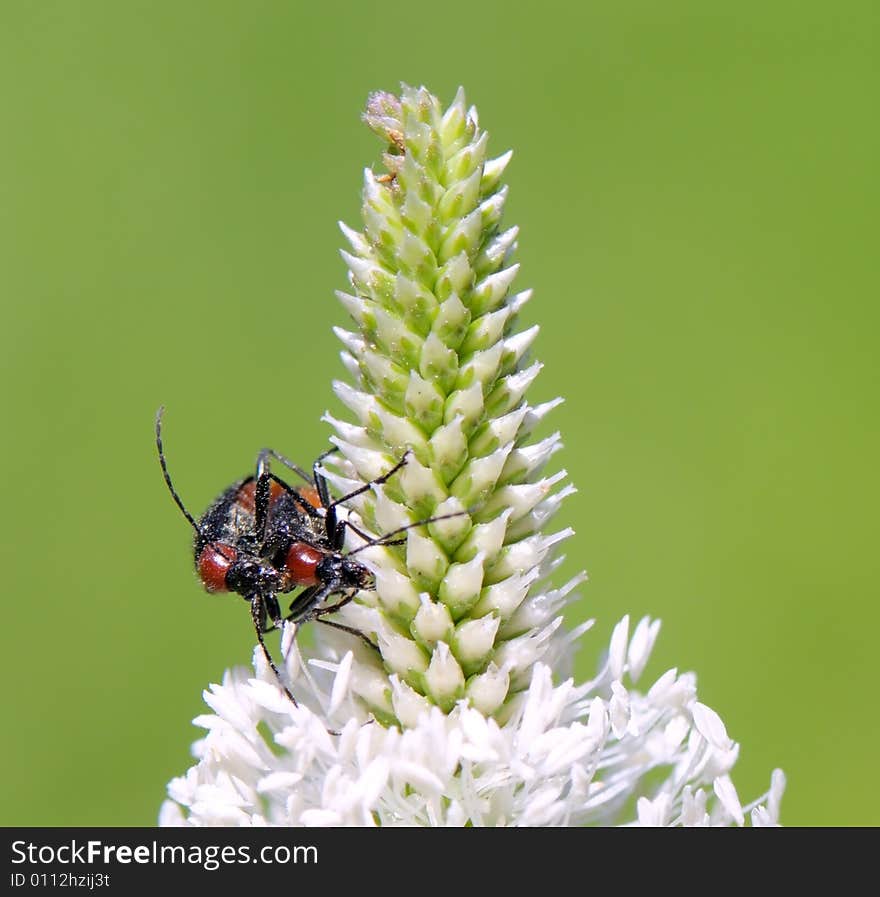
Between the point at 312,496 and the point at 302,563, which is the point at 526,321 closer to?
the point at 312,496

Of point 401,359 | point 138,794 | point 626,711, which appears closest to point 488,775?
point 626,711

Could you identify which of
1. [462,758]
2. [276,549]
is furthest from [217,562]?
[462,758]

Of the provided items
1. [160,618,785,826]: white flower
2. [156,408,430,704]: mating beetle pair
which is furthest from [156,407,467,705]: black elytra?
[160,618,785,826]: white flower

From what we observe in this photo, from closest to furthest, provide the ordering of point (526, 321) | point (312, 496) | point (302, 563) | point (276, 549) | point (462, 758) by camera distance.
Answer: point (462, 758)
point (302, 563)
point (276, 549)
point (312, 496)
point (526, 321)

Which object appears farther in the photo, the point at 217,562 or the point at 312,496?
the point at 312,496

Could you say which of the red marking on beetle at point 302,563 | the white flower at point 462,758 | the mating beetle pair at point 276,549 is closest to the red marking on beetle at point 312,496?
the mating beetle pair at point 276,549

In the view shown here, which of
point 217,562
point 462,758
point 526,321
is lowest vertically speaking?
point 462,758
